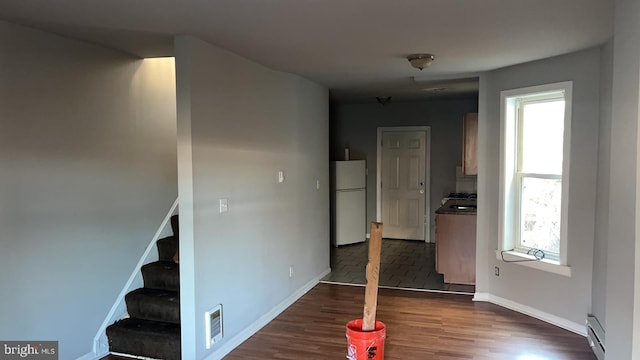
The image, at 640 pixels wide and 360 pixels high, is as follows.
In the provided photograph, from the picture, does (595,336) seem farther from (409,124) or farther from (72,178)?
(409,124)

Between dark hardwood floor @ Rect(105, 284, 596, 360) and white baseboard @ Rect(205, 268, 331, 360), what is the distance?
0.05m

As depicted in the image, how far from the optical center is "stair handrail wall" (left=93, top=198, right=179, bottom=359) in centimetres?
363

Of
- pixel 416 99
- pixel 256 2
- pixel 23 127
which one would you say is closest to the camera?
pixel 256 2

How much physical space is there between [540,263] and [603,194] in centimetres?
92

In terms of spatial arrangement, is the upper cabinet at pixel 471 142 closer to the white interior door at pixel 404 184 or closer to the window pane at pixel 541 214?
the window pane at pixel 541 214

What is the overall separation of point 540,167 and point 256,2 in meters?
3.22

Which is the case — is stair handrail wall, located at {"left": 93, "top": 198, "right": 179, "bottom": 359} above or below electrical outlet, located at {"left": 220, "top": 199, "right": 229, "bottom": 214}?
below

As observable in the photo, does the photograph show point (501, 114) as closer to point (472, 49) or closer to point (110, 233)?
point (472, 49)

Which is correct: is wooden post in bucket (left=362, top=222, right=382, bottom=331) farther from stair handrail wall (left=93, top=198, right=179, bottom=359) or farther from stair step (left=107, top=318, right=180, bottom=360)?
stair handrail wall (left=93, top=198, right=179, bottom=359)

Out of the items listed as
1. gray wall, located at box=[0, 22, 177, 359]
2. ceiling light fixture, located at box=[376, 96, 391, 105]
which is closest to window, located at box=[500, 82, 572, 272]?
ceiling light fixture, located at box=[376, 96, 391, 105]

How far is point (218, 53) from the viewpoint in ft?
11.4

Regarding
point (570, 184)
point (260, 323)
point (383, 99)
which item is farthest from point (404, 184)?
point (260, 323)

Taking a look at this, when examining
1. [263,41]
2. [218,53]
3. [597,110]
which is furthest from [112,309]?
[597,110]

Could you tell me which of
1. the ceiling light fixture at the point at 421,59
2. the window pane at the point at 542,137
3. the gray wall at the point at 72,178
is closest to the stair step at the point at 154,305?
the gray wall at the point at 72,178
